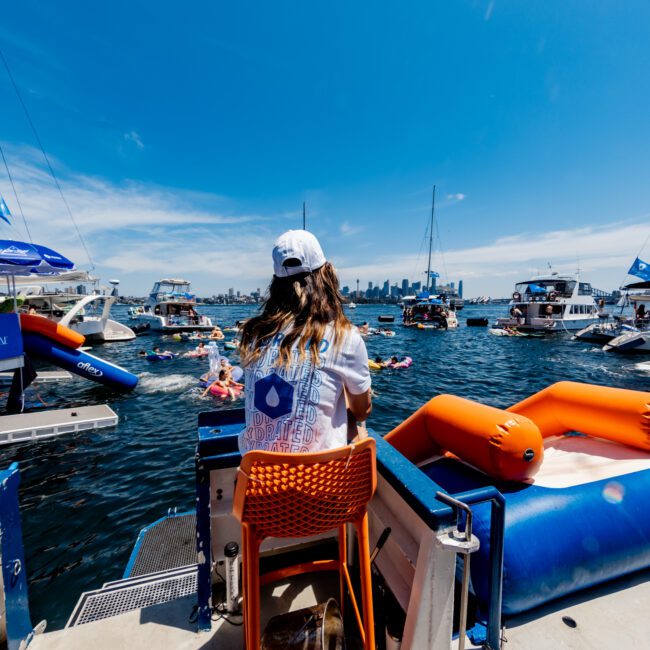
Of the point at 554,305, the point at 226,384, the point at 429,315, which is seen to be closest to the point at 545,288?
the point at 554,305

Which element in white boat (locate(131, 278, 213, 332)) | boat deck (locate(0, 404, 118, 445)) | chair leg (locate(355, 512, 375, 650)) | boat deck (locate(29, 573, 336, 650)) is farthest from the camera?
white boat (locate(131, 278, 213, 332))

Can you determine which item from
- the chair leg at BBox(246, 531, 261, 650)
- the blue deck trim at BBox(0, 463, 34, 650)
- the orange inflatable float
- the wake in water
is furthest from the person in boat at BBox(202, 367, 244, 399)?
the chair leg at BBox(246, 531, 261, 650)

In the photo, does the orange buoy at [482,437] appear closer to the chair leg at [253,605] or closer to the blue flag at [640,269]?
the chair leg at [253,605]

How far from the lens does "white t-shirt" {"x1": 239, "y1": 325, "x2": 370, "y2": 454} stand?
161 cm

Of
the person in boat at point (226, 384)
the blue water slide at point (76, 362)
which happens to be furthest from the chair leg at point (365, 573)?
the blue water slide at point (76, 362)

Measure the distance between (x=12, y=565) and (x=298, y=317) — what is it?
2.19 meters

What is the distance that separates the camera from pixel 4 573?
5.82 ft

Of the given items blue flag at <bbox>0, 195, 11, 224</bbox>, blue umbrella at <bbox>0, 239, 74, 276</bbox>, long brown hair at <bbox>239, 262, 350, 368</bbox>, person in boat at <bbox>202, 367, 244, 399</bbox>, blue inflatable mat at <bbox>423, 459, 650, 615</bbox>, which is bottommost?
person in boat at <bbox>202, 367, 244, 399</bbox>

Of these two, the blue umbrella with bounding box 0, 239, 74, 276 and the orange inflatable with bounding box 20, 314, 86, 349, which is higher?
the blue umbrella with bounding box 0, 239, 74, 276

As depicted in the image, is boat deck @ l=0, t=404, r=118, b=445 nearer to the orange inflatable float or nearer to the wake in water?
the wake in water

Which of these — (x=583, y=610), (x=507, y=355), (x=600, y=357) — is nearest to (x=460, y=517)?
(x=583, y=610)

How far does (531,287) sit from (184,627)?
1933 inches

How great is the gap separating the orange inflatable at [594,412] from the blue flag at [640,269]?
33915mm

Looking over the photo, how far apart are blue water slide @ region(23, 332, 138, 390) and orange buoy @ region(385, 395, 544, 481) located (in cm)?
1320
